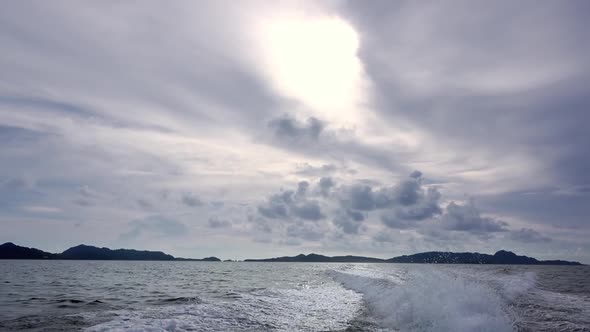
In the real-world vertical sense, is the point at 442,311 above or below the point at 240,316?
above

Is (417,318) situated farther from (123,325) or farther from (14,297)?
(14,297)

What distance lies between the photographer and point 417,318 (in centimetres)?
1922

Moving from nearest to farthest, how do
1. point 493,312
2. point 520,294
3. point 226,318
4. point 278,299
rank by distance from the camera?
point 493,312 < point 226,318 < point 278,299 < point 520,294

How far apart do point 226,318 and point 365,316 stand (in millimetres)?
7946

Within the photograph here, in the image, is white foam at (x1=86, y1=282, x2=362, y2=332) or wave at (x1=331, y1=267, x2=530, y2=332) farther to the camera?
white foam at (x1=86, y1=282, x2=362, y2=332)

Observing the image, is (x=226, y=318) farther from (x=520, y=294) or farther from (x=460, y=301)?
(x=520, y=294)

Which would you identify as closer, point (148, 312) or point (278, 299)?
point (148, 312)

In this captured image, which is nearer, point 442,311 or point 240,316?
point 442,311

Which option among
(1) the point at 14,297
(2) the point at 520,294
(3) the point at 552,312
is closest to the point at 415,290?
(3) the point at 552,312

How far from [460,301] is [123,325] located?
1599 centimetres

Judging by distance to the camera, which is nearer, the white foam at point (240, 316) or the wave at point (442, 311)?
the wave at point (442, 311)

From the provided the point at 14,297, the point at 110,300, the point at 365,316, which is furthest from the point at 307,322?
the point at 14,297

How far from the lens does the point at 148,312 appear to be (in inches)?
795

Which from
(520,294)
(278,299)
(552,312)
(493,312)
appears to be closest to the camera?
(493,312)
